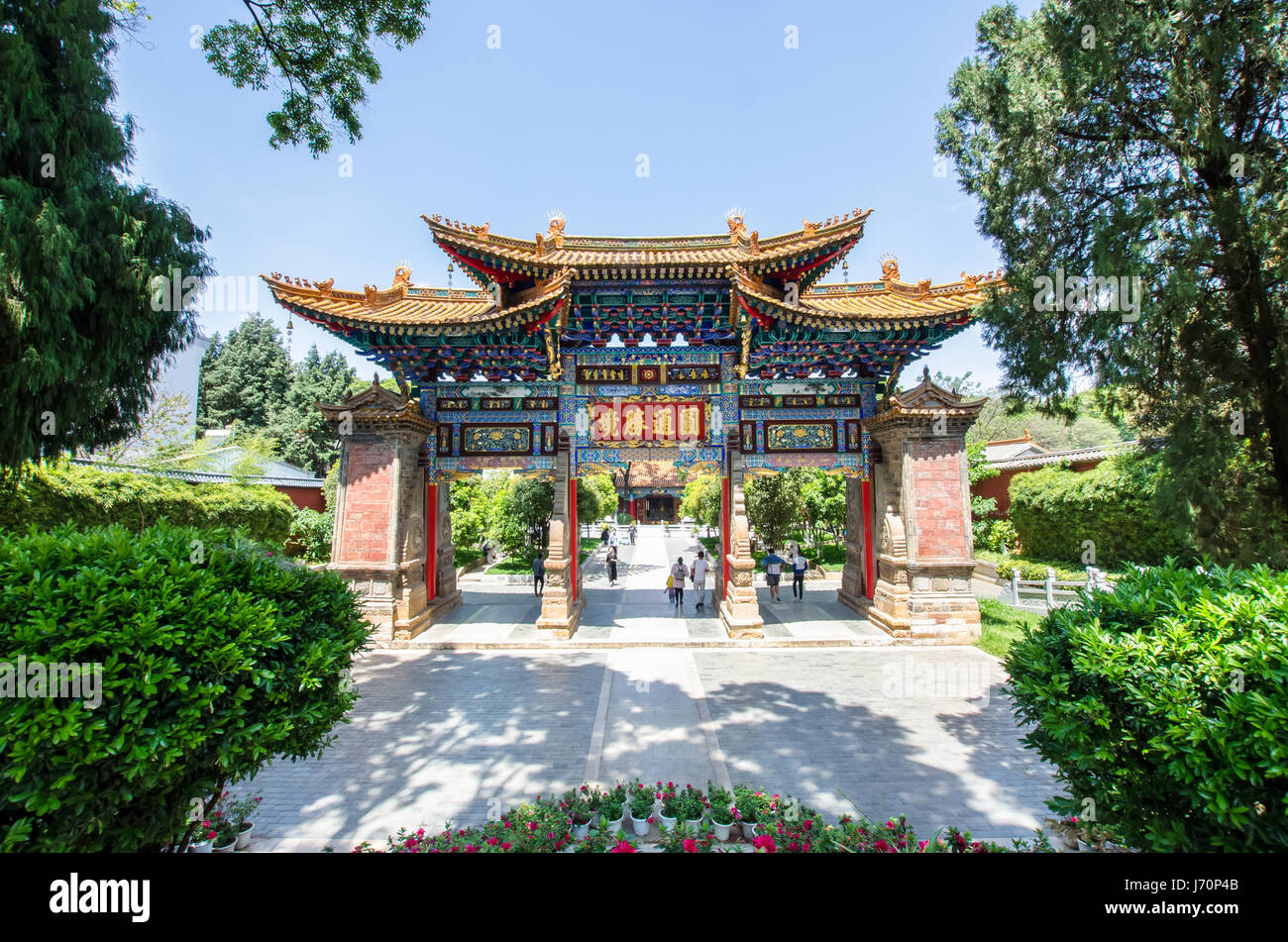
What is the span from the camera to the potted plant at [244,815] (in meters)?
4.45

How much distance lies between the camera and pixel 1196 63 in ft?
16.9

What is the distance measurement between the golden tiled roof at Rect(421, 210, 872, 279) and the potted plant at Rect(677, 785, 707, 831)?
872cm

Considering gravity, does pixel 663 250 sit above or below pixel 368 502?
above

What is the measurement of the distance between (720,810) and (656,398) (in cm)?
820

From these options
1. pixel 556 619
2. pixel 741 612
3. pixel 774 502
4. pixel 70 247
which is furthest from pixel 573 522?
pixel 774 502

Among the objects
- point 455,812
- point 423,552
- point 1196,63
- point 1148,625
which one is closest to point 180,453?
point 423,552

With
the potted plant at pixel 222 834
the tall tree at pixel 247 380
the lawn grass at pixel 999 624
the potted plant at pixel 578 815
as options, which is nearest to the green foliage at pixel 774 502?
the lawn grass at pixel 999 624

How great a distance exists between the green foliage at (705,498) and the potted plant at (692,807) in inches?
667

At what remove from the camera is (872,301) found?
12.3 m

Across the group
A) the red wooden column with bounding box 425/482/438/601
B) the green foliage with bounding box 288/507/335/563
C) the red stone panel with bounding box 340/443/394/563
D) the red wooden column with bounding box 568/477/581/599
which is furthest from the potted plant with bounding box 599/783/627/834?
the green foliage with bounding box 288/507/335/563

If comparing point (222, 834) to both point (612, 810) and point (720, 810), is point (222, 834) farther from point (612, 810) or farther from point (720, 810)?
point (720, 810)

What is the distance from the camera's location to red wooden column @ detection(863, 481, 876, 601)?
12016mm
